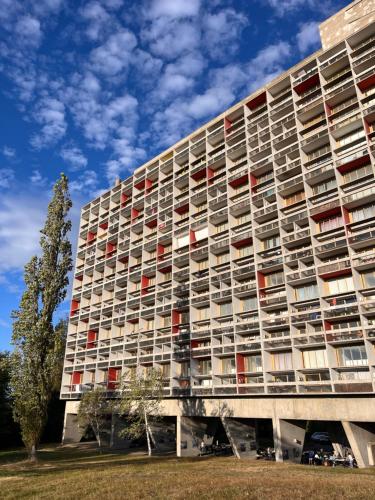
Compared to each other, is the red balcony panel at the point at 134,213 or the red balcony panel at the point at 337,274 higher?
the red balcony panel at the point at 134,213

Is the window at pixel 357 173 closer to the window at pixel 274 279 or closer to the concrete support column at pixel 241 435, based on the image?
the window at pixel 274 279

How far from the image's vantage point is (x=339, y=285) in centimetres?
3544

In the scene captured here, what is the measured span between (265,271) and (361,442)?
17.1 meters

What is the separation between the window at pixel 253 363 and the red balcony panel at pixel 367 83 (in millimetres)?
28918

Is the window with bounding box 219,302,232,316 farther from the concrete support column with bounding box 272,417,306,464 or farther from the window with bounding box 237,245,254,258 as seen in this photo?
the concrete support column with bounding box 272,417,306,464

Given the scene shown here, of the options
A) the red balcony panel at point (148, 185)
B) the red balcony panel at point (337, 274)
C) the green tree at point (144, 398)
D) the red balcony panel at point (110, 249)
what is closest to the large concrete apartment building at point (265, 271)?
the red balcony panel at point (337, 274)

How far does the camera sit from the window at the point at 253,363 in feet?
130

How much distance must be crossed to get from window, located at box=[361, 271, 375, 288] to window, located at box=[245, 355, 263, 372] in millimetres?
12751

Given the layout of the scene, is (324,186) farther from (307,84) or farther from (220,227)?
(220,227)

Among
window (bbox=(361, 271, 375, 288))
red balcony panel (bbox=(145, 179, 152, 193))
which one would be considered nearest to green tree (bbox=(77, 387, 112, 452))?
red balcony panel (bbox=(145, 179, 152, 193))

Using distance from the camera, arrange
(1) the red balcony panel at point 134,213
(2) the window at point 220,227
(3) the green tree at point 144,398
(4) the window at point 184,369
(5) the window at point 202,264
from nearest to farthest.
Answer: (3) the green tree at point 144,398
(4) the window at point 184,369
(2) the window at point 220,227
(5) the window at point 202,264
(1) the red balcony panel at point 134,213

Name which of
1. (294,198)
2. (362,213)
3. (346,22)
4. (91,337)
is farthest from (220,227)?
(91,337)

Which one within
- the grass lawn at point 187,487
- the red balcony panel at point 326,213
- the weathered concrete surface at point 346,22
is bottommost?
the grass lawn at point 187,487

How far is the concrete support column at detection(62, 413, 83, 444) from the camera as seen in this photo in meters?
59.2
